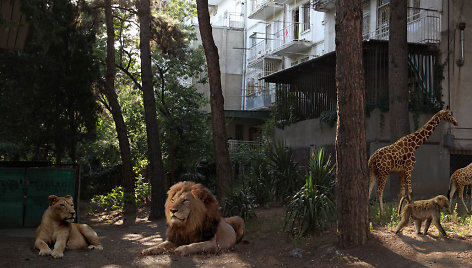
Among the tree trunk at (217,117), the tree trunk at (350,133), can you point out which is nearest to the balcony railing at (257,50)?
the tree trunk at (217,117)

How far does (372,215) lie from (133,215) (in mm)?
10892

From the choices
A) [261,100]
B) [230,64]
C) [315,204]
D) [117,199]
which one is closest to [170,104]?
[117,199]

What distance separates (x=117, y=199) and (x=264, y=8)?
19.1 metres

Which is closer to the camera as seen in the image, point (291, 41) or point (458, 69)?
point (458, 69)

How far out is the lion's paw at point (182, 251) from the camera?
27.5 ft

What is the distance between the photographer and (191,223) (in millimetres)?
8641

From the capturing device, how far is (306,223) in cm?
980

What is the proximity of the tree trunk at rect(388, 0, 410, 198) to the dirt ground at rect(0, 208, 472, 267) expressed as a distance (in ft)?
19.8

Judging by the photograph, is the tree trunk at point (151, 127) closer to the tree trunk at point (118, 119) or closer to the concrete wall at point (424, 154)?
the tree trunk at point (118, 119)

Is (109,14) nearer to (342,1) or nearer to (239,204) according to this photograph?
(239,204)

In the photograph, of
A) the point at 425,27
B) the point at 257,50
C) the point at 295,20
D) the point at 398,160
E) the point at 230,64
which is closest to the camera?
the point at 398,160

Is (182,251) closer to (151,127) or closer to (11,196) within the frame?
(11,196)

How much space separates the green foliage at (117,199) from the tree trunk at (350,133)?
13.1 m

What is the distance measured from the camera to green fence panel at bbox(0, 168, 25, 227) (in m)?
13.4
